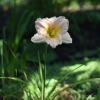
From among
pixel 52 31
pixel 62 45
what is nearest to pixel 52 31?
pixel 52 31

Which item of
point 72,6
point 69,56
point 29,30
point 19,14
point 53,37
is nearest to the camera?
point 53,37

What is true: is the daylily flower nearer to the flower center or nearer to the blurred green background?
the flower center

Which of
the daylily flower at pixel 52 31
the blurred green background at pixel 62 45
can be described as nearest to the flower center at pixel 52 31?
the daylily flower at pixel 52 31

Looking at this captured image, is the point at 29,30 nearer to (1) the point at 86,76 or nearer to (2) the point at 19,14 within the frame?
(2) the point at 19,14

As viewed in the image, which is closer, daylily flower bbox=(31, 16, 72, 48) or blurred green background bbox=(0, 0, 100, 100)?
daylily flower bbox=(31, 16, 72, 48)

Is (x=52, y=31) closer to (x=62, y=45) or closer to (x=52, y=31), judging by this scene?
(x=52, y=31)

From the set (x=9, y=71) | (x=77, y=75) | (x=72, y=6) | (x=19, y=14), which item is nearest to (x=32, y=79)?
(x=9, y=71)

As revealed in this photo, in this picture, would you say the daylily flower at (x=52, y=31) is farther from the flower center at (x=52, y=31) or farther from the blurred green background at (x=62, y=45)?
the blurred green background at (x=62, y=45)

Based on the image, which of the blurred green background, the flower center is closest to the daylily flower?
the flower center
